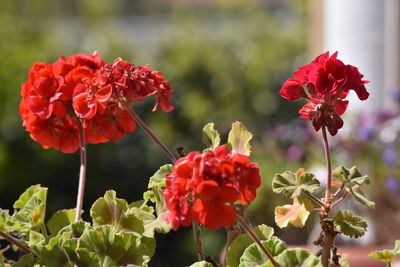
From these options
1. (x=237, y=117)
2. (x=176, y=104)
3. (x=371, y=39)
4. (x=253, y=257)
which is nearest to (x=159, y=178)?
(x=253, y=257)

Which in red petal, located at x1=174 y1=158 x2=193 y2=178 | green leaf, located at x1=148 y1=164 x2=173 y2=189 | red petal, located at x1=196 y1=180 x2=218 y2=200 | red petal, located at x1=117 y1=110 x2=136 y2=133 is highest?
red petal, located at x1=174 y1=158 x2=193 y2=178

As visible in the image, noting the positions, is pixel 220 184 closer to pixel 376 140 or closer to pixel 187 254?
pixel 376 140

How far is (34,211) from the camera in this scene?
2.89 ft

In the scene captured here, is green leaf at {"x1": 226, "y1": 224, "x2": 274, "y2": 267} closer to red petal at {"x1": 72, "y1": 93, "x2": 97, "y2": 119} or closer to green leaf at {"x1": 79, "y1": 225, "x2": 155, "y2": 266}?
green leaf at {"x1": 79, "y1": 225, "x2": 155, "y2": 266}

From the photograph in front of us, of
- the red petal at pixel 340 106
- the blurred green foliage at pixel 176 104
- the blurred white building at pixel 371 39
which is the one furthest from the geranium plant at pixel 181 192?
the blurred white building at pixel 371 39

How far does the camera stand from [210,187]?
665mm

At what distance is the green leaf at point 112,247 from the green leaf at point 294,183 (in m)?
0.14

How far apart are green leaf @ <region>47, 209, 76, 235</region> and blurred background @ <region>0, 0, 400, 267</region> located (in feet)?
7.09

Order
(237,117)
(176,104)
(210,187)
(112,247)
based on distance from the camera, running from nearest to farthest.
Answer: (210,187) → (112,247) → (176,104) → (237,117)

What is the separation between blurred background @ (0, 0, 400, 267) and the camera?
356cm

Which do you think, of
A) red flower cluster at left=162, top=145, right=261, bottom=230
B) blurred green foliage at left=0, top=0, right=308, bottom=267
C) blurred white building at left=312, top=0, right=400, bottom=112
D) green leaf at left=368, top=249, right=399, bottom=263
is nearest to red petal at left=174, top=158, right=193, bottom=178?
red flower cluster at left=162, top=145, right=261, bottom=230

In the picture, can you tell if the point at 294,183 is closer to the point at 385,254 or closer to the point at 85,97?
the point at 385,254

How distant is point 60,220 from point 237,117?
6.50 metres

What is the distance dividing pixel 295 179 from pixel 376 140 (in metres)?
2.89
